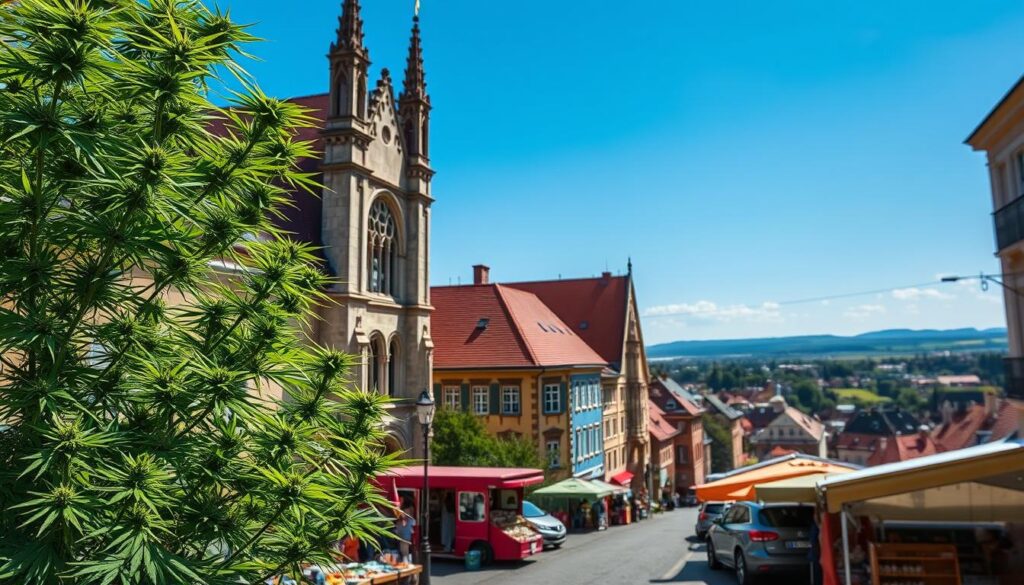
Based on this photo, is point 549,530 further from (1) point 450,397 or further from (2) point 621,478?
(2) point 621,478

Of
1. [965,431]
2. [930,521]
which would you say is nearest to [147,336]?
[930,521]

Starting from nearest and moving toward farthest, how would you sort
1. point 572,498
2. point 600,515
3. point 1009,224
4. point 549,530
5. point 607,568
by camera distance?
point 607,568 → point 1009,224 → point 549,530 → point 572,498 → point 600,515

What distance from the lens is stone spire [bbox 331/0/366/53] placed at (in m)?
25.8

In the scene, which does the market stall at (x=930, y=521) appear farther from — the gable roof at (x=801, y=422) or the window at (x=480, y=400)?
the gable roof at (x=801, y=422)

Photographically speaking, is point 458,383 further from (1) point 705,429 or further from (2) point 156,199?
(1) point 705,429

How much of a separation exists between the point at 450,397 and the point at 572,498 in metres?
12.7

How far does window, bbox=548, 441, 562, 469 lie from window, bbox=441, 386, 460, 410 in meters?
5.56

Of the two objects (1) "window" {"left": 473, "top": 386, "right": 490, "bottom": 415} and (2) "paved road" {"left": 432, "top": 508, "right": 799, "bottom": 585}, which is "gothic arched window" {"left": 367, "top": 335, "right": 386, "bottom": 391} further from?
(1) "window" {"left": 473, "top": 386, "right": 490, "bottom": 415}

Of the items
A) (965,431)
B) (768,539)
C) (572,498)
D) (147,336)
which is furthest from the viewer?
(965,431)

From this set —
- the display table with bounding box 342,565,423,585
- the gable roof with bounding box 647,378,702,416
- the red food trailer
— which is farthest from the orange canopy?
the gable roof with bounding box 647,378,702,416

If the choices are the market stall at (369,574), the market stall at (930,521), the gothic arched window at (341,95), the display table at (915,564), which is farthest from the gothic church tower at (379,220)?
the display table at (915,564)

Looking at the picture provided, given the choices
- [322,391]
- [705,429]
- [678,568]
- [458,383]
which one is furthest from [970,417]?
[322,391]

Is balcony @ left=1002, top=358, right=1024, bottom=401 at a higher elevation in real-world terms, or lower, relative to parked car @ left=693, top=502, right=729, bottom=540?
higher

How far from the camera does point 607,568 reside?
1775 cm
